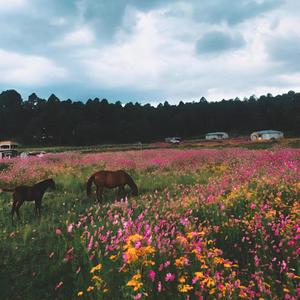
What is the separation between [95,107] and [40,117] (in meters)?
20.0

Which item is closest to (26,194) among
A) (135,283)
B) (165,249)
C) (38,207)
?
(38,207)

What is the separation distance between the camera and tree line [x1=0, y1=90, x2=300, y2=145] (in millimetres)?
94312

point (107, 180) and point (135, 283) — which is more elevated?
point (135, 283)

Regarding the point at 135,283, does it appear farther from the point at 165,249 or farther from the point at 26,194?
the point at 26,194

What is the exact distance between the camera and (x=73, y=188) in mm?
14312

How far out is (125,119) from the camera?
111 metres

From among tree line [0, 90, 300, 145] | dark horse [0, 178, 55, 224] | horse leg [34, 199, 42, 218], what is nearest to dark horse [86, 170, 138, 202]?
dark horse [0, 178, 55, 224]

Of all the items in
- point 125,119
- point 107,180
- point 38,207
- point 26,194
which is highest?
point 125,119

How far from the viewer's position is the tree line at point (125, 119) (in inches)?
3713

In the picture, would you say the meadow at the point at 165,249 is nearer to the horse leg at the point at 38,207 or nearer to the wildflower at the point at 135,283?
the wildflower at the point at 135,283

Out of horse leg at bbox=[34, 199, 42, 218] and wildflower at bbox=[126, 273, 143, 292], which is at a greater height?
wildflower at bbox=[126, 273, 143, 292]

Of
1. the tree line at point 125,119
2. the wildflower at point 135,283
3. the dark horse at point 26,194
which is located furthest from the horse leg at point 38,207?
the tree line at point 125,119

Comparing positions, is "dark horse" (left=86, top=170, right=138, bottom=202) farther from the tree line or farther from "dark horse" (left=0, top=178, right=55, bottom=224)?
the tree line

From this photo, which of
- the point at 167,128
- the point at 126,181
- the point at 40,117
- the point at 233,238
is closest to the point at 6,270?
the point at 233,238
